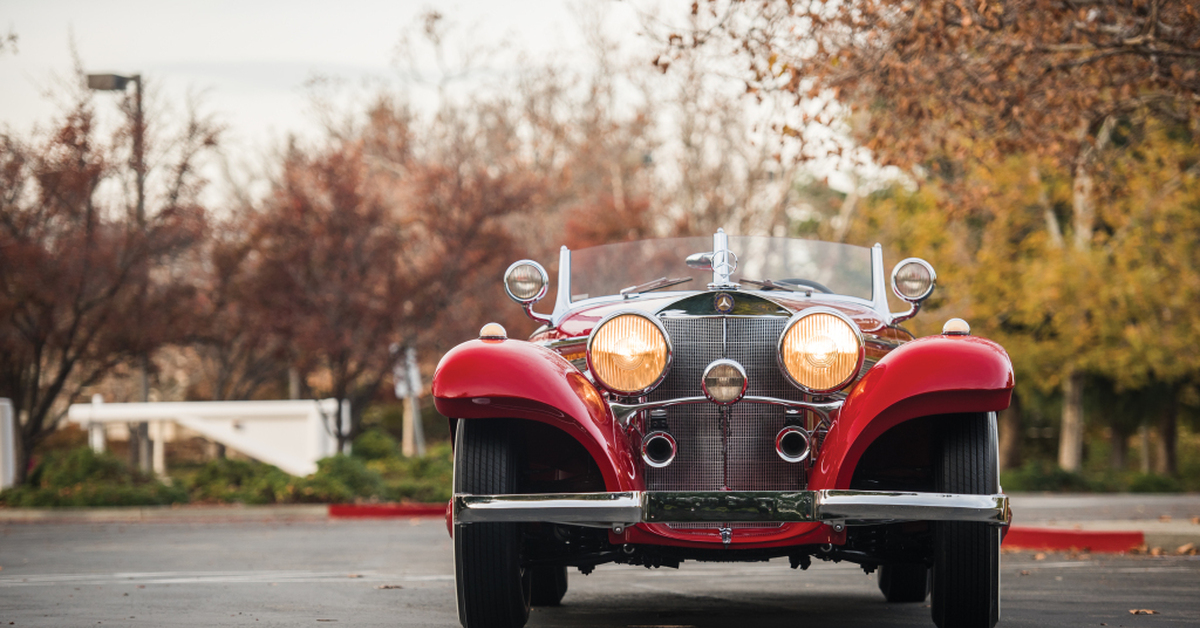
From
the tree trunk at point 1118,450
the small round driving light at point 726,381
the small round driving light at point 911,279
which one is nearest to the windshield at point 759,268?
the small round driving light at point 911,279

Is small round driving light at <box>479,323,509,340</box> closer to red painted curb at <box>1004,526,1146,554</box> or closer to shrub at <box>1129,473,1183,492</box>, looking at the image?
red painted curb at <box>1004,526,1146,554</box>

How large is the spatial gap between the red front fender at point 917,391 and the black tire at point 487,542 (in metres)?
1.19

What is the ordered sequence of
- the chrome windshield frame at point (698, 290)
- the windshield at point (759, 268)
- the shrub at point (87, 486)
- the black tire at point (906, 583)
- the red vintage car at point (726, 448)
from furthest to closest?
the shrub at point (87, 486) < the black tire at point (906, 583) < the windshield at point (759, 268) < the chrome windshield frame at point (698, 290) < the red vintage car at point (726, 448)

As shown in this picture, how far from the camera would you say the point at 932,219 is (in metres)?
26.8

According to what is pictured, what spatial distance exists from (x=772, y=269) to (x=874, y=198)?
83.6ft

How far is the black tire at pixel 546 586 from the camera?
661 centimetres

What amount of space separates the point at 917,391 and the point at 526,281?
6.95ft

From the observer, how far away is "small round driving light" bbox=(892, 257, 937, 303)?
19.2 ft

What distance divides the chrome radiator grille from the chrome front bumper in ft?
1.65

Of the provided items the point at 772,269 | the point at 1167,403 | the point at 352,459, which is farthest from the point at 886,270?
the point at 1167,403

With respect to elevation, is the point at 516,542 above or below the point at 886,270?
below

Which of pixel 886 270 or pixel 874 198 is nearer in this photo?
pixel 886 270

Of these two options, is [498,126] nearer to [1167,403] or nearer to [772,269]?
[1167,403]

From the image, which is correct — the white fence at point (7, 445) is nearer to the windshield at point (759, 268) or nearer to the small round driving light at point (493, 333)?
the windshield at point (759, 268)
